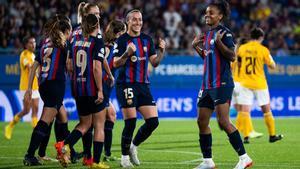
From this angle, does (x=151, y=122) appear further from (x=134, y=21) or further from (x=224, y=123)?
(x=134, y=21)

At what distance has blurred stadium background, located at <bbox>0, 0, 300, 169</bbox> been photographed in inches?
958

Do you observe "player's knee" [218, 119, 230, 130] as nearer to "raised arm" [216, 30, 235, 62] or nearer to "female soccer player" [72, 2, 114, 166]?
"raised arm" [216, 30, 235, 62]

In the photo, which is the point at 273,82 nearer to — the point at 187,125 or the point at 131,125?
the point at 187,125

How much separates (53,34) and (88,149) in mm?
1843

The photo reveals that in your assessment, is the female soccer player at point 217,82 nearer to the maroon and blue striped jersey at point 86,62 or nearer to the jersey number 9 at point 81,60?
the maroon and blue striped jersey at point 86,62

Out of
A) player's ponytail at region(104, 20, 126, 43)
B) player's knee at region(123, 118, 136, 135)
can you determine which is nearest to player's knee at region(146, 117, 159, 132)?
player's knee at region(123, 118, 136, 135)

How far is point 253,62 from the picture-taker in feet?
56.4

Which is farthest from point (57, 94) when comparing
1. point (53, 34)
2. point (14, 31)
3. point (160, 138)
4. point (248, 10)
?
point (248, 10)

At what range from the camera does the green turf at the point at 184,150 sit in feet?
40.4

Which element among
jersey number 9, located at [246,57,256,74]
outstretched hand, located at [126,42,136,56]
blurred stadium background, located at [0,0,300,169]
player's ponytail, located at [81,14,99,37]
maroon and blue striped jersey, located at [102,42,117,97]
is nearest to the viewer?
player's ponytail, located at [81,14,99,37]

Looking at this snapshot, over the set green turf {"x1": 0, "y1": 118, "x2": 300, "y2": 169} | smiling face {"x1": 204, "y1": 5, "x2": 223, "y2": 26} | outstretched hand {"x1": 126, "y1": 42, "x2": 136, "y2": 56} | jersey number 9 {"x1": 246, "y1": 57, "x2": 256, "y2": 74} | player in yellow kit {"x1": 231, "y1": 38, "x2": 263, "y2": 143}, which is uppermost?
smiling face {"x1": 204, "y1": 5, "x2": 223, "y2": 26}

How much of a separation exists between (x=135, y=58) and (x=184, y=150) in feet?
11.5

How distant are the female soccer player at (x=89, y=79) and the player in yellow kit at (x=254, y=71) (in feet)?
20.3

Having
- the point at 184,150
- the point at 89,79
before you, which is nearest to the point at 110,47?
the point at 89,79
